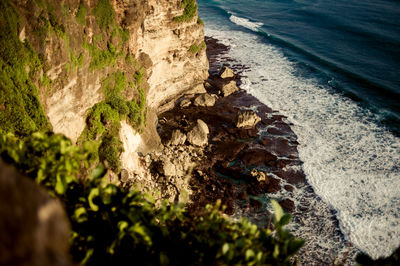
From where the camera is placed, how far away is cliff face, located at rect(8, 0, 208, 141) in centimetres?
1040

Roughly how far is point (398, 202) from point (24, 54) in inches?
798

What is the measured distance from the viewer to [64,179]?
3609 millimetres

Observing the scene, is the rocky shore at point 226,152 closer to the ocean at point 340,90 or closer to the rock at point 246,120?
the rock at point 246,120

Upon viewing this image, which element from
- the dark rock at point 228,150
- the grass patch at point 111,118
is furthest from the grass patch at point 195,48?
the grass patch at point 111,118

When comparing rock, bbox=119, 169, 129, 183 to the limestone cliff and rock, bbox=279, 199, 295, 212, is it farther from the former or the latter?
rock, bbox=279, 199, 295, 212

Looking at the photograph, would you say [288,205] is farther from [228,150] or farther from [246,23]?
[246,23]

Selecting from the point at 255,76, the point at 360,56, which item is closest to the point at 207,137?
the point at 255,76

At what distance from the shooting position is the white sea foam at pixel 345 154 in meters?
13.8

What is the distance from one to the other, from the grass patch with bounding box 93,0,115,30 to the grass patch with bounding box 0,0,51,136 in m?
4.84

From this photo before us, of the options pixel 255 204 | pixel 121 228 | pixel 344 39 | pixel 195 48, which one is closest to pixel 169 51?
pixel 195 48

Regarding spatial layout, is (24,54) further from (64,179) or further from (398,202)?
(398,202)

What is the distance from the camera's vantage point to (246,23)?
5203cm

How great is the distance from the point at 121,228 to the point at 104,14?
44.6 ft

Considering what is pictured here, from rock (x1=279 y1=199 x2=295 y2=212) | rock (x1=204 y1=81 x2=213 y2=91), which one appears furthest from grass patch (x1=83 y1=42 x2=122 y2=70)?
rock (x1=204 y1=81 x2=213 y2=91)
